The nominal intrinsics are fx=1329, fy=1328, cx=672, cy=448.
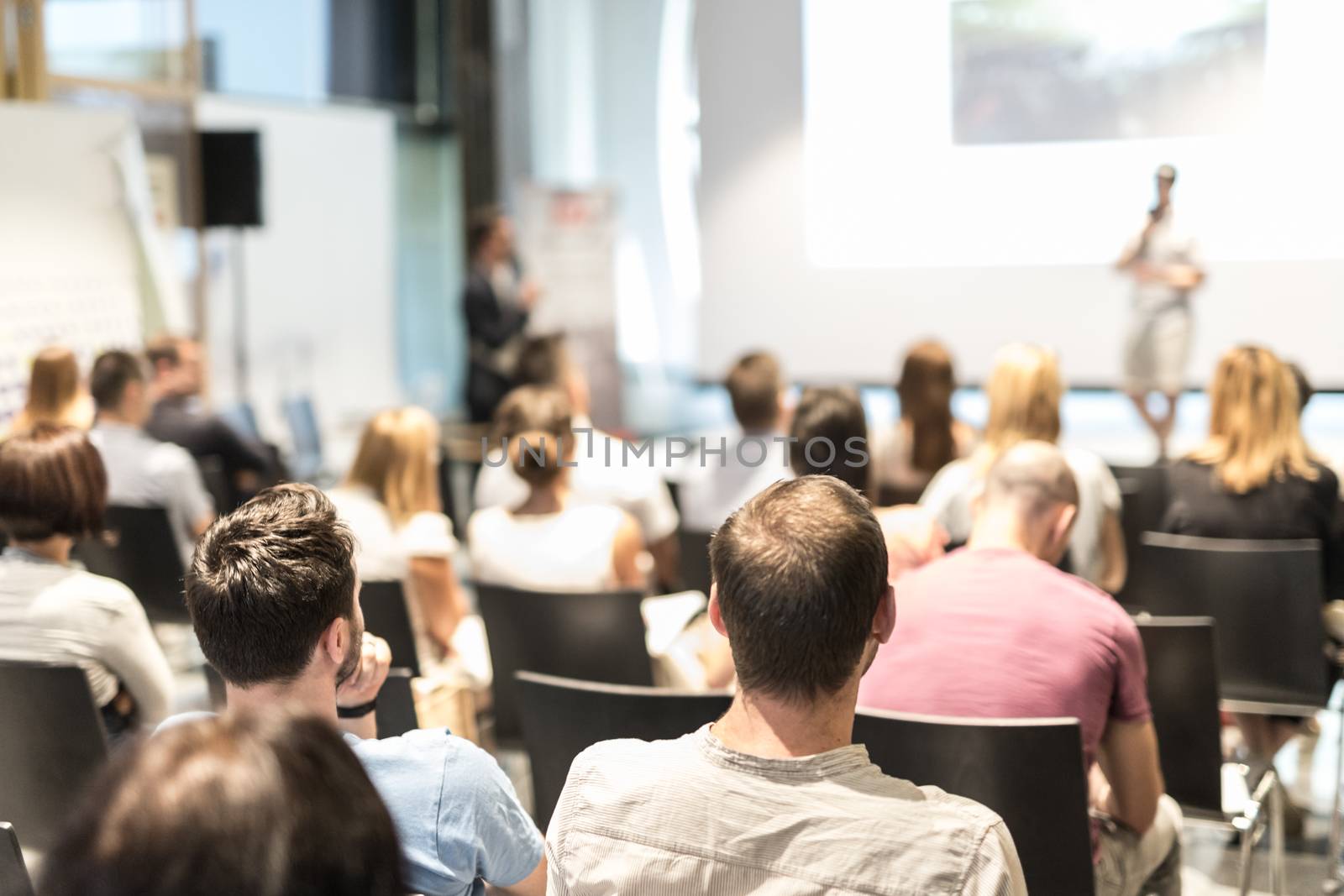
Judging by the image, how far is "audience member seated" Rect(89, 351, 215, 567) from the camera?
14.6 ft

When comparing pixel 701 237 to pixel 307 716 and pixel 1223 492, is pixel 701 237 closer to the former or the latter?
pixel 1223 492

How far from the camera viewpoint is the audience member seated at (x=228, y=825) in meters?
0.73

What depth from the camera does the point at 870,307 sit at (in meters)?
7.72

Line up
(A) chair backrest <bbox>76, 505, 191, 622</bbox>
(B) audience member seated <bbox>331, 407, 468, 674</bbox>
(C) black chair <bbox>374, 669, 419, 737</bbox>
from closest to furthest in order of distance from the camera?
(C) black chair <bbox>374, 669, 419, 737</bbox>, (B) audience member seated <bbox>331, 407, 468, 674</bbox>, (A) chair backrest <bbox>76, 505, 191, 622</bbox>

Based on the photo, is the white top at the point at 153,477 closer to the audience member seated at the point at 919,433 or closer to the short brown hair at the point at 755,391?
the short brown hair at the point at 755,391

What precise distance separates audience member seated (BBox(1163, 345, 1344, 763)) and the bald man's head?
1444 millimetres

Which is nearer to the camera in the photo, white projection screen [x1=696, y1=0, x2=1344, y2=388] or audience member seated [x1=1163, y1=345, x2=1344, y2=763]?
audience member seated [x1=1163, y1=345, x2=1344, y2=763]

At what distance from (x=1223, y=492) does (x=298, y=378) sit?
581 cm

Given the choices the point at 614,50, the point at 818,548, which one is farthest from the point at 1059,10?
the point at 818,548

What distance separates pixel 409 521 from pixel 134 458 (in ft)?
4.56

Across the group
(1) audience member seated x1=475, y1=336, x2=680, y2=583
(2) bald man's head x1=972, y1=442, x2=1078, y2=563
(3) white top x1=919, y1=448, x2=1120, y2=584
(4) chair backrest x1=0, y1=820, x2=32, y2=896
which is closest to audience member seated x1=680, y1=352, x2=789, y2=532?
(1) audience member seated x1=475, y1=336, x2=680, y2=583

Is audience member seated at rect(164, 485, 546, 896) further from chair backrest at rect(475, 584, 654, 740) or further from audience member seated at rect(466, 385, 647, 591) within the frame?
audience member seated at rect(466, 385, 647, 591)

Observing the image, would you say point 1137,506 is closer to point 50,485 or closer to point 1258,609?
point 1258,609

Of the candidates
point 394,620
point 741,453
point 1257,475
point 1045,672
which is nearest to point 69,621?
point 394,620
